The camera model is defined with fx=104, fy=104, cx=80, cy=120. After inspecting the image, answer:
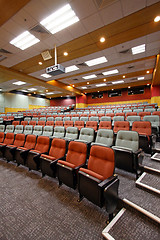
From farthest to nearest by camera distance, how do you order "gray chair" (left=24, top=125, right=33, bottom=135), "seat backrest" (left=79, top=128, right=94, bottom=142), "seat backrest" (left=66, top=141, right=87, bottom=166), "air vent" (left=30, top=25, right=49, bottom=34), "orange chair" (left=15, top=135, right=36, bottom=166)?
"gray chair" (left=24, top=125, right=33, bottom=135) < "air vent" (left=30, top=25, right=49, bottom=34) < "seat backrest" (left=79, top=128, right=94, bottom=142) < "orange chair" (left=15, top=135, right=36, bottom=166) < "seat backrest" (left=66, top=141, right=87, bottom=166)

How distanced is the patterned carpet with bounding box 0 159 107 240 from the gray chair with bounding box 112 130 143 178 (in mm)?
620

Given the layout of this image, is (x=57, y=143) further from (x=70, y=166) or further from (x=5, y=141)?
(x=5, y=141)

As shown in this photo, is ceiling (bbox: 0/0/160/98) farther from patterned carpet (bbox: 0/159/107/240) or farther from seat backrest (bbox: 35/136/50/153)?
patterned carpet (bbox: 0/159/107/240)

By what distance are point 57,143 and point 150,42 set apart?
4448 mm

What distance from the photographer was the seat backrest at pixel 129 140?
1.62 meters

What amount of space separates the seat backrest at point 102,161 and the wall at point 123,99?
10501 mm

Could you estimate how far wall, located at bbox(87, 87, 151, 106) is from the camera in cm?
984

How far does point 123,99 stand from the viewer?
35.2 ft

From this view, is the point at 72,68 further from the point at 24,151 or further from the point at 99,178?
the point at 99,178

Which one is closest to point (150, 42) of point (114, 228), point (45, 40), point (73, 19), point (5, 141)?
point (73, 19)

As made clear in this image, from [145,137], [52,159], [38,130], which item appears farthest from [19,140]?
[145,137]

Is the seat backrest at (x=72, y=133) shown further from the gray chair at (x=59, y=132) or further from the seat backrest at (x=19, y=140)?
the seat backrest at (x=19, y=140)

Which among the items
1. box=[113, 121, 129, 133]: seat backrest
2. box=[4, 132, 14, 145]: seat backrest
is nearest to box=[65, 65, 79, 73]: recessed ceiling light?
box=[113, 121, 129, 133]: seat backrest

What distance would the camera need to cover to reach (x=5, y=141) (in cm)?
291
